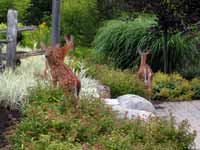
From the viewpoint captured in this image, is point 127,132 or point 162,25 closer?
point 127,132

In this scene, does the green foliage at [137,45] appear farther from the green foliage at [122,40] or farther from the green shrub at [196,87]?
the green shrub at [196,87]

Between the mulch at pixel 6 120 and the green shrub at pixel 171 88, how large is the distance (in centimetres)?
525

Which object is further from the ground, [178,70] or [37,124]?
[37,124]

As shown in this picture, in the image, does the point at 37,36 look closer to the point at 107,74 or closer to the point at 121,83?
the point at 107,74

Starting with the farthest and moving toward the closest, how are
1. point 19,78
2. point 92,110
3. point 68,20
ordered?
point 68,20
point 19,78
point 92,110

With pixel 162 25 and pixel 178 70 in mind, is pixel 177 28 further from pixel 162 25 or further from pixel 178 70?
pixel 178 70

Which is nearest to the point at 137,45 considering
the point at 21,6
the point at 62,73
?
the point at 21,6

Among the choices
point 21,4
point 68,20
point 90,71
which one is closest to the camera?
point 90,71

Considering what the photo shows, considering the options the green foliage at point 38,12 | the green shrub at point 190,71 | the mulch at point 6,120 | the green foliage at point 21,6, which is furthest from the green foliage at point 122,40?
the mulch at point 6,120

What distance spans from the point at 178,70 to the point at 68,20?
16.8 feet

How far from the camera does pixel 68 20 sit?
18.6 m

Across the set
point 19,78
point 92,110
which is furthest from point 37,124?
point 19,78

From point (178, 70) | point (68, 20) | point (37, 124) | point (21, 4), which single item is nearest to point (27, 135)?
point (37, 124)

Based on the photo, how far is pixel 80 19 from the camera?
60.2 feet
